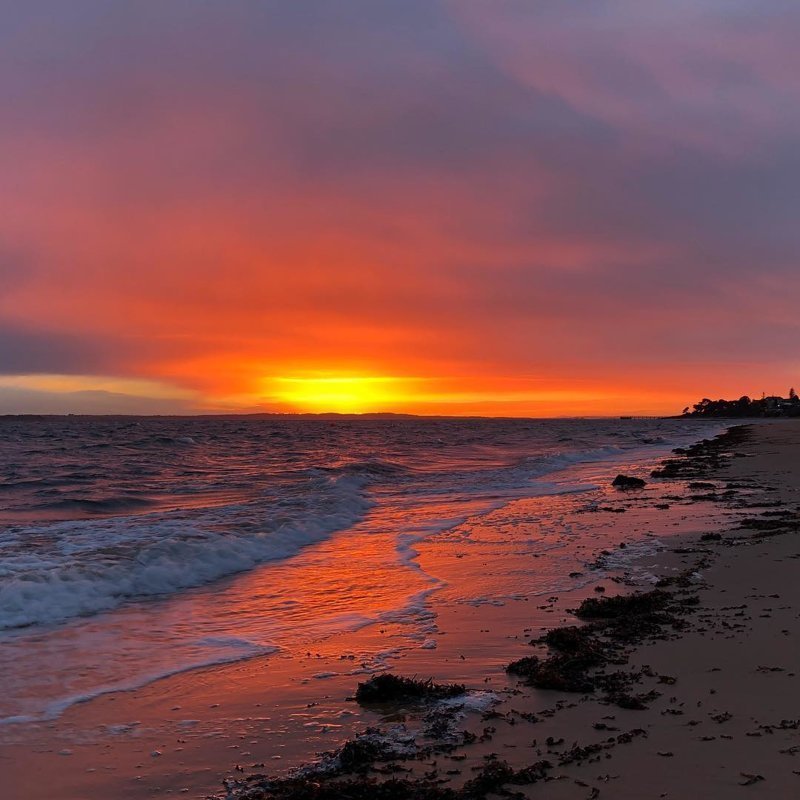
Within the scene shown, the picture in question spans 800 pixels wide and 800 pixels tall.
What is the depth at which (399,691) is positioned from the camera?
570cm

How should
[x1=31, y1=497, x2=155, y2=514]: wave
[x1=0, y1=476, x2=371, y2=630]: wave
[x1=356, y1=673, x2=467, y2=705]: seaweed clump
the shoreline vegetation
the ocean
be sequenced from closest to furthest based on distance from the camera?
the shoreline vegetation < [x1=356, y1=673, x2=467, y2=705]: seaweed clump < the ocean < [x1=0, y1=476, x2=371, y2=630]: wave < [x1=31, y1=497, x2=155, y2=514]: wave

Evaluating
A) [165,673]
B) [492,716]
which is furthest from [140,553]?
[492,716]

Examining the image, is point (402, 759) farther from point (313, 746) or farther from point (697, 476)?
point (697, 476)

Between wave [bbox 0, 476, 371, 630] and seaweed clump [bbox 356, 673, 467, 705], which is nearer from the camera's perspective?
seaweed clump [bbox 356, 673, 467, 705]

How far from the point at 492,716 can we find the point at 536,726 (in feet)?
1.10

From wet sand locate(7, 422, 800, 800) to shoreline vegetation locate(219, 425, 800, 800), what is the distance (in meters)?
0.03

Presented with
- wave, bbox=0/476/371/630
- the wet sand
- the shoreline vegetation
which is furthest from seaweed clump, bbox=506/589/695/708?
wave, bbox=0/476/371/630

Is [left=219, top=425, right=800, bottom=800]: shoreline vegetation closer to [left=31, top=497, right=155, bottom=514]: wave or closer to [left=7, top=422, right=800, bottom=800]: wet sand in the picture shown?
[left=7, top=422, right=800, bottom=800]: wet sand

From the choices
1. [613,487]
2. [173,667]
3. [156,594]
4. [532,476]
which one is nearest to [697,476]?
[613,487]

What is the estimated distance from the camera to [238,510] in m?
18.5

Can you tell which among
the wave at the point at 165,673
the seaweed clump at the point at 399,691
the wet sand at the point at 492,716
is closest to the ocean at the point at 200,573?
the wave at the point at 165,673

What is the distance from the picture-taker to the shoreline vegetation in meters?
4.26

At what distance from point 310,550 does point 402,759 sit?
9225 millimetres

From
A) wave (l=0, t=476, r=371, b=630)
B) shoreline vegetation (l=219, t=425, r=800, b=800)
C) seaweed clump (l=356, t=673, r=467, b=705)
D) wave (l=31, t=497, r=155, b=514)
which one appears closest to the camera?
shoreline vegetation (l=219, t=425, r=800, b=800)
